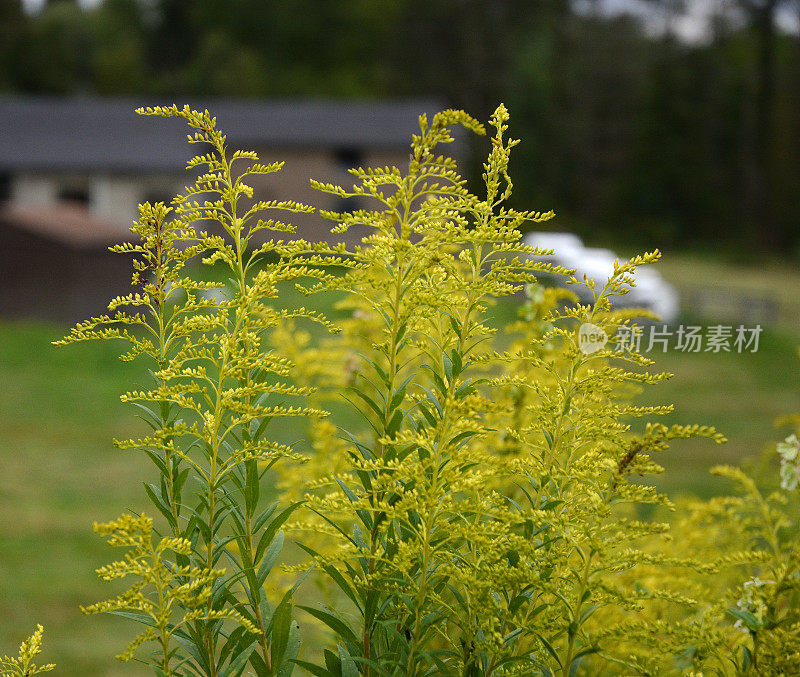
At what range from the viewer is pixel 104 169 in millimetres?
24250

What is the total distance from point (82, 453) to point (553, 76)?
3376 centimetres

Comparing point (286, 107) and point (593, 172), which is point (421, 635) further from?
point (593, 172)

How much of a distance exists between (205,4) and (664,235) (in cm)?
3202

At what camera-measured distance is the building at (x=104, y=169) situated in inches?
647

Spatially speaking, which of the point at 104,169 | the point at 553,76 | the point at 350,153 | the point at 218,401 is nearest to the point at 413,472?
the point at 218,401

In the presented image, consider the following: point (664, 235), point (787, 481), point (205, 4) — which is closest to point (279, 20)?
point (205, 4)

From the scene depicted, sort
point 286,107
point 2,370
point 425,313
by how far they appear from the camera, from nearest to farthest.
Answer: point 425,313 < point 2,370 < point 286,107

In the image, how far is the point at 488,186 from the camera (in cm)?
180

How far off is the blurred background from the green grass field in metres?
0.04

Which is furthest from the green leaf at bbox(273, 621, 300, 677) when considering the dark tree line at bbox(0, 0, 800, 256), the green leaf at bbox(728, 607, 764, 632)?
the dark tree line at bbox(0, 0, 800, 256)

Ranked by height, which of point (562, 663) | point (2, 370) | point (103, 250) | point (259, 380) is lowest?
point (562, 663)

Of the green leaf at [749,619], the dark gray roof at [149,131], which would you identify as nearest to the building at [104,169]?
the dark gray roof at [149,131]

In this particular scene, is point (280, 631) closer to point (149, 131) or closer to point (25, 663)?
point (25, 663)

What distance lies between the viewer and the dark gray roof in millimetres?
24469
